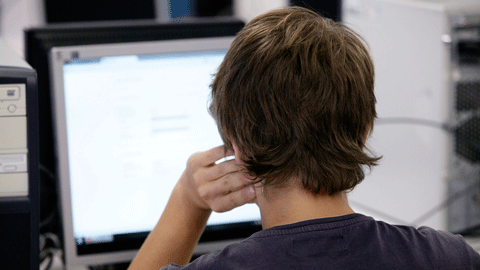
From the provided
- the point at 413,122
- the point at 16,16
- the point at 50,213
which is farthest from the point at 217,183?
the point at 16,16

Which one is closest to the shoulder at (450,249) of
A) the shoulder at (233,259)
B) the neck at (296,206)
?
the neck at (296,206)

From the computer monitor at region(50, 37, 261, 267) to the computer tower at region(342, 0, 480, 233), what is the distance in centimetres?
45

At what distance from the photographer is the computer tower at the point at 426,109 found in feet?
3.40

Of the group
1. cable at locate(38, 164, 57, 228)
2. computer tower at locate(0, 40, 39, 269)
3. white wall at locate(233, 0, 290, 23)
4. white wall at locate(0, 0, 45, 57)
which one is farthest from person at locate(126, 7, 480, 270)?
white wall at locate(0, 0, 45, 57)

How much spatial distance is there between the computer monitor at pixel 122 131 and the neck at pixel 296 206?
11.5 inches

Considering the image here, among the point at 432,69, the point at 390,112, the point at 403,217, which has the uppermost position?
the point at 432,69

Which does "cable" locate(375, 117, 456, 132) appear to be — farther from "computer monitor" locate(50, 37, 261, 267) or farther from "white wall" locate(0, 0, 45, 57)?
"white wall" locate(0, 0, 45, 57)

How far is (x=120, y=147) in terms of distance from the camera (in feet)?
2.61

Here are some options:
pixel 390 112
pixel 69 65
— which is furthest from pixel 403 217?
pixel 69 65

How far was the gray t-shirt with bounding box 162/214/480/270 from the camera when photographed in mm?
489

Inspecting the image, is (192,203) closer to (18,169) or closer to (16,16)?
(18,169)

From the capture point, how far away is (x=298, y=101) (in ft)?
1.74

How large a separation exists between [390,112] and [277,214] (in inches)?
25.8

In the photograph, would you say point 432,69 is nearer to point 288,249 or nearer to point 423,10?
point 423,10
